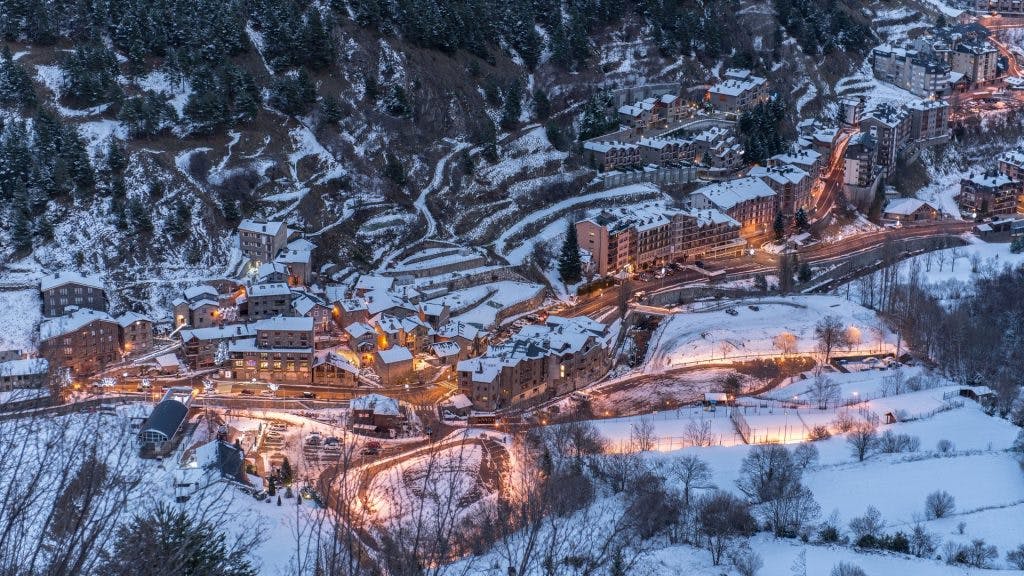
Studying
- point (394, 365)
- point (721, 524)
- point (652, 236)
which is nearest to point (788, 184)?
point (652, 236)

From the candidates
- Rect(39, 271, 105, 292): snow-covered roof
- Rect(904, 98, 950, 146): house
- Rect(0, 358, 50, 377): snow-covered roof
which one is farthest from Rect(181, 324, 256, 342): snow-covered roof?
Rect(904, 98, 950, 146): house

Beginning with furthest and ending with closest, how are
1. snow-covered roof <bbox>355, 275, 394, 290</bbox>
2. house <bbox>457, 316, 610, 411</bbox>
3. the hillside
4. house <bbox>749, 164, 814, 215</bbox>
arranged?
house <bbox>749, 164, 814, 215</bbox> < the hillside < snow-covered roof <bbox>355, 275, 394, 290</bbox> < house <bbox>457, 316, 610, 411</bbox>

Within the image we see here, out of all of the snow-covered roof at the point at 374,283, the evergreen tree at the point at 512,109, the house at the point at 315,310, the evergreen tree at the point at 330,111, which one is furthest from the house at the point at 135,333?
the evergreen tree at the point at 512,109

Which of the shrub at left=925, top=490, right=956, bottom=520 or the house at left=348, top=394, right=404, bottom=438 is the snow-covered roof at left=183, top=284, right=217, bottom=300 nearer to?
the house at left=348, top=394, right=404, bottom=438

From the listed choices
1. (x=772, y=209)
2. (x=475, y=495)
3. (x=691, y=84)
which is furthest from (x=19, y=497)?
(x=691, y=84)

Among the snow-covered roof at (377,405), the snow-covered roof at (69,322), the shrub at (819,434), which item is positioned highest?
the snow-covered roof at (69,322)

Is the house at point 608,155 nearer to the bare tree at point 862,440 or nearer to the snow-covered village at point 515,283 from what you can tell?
Answer: the snow-covered village at point 515,283
